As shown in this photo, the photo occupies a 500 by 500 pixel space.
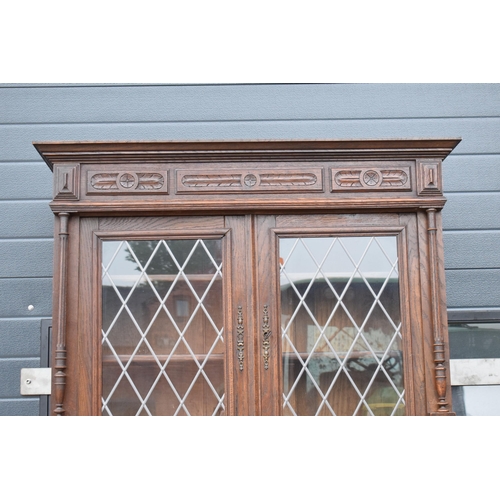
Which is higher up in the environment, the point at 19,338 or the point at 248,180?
the point at 248,180

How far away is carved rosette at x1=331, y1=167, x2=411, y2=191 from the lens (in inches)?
75.5

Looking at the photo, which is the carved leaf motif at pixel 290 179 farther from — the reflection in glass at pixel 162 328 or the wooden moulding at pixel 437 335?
the wooden moulding at pixel 437 335

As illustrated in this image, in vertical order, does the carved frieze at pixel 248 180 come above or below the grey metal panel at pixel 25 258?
above

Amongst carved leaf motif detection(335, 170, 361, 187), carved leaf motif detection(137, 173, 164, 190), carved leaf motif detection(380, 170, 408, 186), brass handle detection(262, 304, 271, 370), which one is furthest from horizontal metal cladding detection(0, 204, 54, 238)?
carved leaf motif detection(380, 170, 408, 186)

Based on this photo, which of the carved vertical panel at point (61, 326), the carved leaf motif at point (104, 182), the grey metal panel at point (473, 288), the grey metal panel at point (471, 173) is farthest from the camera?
the grey metal panel at point (471, 173)

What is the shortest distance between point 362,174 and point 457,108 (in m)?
0.91

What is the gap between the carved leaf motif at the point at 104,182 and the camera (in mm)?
1907

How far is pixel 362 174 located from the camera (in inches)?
75.9

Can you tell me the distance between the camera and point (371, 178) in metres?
1.92

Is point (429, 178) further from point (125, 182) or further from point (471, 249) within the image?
point (125, 182)

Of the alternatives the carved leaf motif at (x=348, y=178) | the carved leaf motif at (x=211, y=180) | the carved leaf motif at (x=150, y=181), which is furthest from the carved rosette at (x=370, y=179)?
the carved leaf motif at (x=150, y=181)

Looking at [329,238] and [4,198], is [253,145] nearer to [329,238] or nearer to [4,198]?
[329,238]

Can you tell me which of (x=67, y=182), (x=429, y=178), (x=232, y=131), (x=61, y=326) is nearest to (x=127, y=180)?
(x=67, y=182)

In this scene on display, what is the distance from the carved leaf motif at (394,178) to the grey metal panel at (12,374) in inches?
58.4
